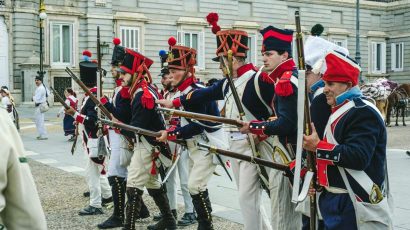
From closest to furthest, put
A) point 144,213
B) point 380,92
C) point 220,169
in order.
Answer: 1. point 144,213
2. point 220,169
3. point 380,92

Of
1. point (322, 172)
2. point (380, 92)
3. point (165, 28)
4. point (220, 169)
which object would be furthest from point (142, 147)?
point (165, 28)

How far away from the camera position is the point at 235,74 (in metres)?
5.66

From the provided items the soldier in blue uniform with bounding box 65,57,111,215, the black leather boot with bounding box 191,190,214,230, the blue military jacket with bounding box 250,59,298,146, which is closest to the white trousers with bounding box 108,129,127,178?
the soldier in blue uniform with bounding box 65,57,111,215

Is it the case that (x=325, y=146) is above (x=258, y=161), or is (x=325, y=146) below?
above

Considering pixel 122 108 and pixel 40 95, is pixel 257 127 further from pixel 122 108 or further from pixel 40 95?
pixel 40 95

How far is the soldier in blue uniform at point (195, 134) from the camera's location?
6.23 m

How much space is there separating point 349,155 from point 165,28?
36.2 metres

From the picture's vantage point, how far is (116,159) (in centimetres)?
739

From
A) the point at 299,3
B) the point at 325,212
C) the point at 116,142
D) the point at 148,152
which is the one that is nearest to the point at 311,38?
the point at 325,212

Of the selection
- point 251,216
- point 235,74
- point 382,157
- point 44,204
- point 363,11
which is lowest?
point 44,204

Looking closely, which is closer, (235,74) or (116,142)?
(235,74)

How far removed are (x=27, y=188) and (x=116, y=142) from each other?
5.19 m

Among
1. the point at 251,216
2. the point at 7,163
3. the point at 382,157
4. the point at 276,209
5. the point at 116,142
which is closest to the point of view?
the point at 7,163

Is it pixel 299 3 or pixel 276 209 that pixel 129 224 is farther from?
pixel 299 3
